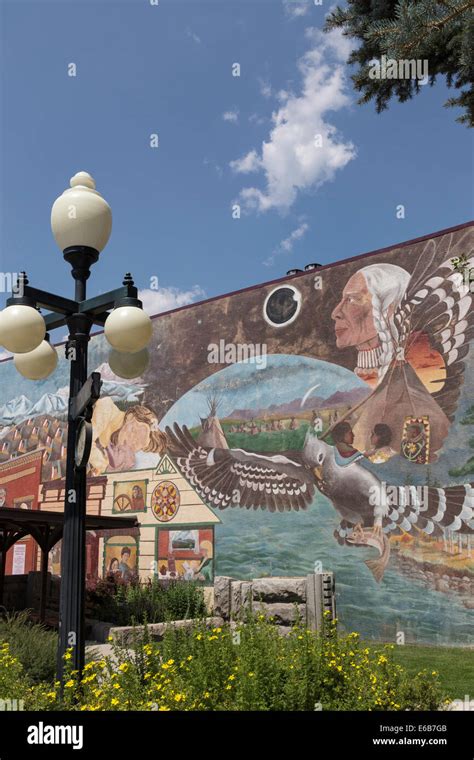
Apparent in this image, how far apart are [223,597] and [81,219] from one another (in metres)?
9.15

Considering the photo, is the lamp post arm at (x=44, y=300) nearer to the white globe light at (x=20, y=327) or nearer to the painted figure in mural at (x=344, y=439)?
the white globe light at (x=20, y=327)

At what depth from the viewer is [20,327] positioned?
5336 millimetres

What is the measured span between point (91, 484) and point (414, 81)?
17166mm

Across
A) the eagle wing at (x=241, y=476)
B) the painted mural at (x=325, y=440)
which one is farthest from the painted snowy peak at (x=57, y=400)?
the eagle wing at (x=241, y=476)

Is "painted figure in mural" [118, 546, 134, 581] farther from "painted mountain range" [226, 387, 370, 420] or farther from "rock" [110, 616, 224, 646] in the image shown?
"rock" [110, 616, 224, 646]

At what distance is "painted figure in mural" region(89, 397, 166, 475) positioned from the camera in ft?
64.7

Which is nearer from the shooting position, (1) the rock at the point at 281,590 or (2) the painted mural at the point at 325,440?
(1) the rock at the point at 281,590

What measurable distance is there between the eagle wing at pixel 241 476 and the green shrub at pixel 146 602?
247 cm

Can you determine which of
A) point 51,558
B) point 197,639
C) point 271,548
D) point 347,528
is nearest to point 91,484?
point 51,558

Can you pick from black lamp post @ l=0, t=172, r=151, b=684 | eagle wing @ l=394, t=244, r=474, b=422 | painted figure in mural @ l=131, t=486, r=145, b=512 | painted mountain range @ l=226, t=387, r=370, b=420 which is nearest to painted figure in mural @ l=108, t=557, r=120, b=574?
painted figure in mural @ l=131, t=486, r=145, b=512

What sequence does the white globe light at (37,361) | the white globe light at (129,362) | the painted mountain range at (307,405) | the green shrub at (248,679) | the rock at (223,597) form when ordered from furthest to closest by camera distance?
1. the painted mountain range at (307,405)
2. the rock at (223,597)
3. the white globe light at (37,361)
4. the white globe light at (129,362)
5. the green shrub at (248,679)

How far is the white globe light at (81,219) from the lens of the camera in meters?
5.79
